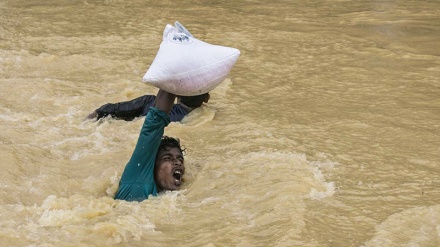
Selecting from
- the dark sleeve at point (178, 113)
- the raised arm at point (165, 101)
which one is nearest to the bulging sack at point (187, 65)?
the raised arm at point (165, 101)

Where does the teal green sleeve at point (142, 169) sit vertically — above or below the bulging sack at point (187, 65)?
below

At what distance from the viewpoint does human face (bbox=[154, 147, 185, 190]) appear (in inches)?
194

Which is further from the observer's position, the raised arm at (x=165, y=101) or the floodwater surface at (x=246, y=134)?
the raised arm at (x=165, y=101)

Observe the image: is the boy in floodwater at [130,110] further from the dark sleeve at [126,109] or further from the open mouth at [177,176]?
the open mouth at [177,176]

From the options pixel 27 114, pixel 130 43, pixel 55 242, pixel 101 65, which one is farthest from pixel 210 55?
pixel 130 43

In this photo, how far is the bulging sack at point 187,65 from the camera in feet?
14.7

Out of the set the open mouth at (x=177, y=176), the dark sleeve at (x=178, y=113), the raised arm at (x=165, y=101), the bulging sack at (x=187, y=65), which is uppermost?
the bulging sack at (x=187, y=65)

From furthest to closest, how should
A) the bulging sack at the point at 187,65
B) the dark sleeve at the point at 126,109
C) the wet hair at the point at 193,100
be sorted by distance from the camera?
the wet hair at the point at 193,100 → the dark sleeve at the point at 126,109 → the bulging sack at the point at 187,65

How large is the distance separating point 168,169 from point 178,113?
1.76 m

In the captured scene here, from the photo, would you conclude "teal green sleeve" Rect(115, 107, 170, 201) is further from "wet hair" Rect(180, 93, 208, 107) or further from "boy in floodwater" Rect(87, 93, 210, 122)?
"wet hair" Rect(180, 93, 208, 107)

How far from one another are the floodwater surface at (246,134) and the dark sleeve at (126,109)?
0.11 metres

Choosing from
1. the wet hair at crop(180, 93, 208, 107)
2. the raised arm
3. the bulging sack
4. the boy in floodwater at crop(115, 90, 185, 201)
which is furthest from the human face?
the wet hair at crop(180, 93, 208, 107)

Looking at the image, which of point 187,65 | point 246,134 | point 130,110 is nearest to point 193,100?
point 130,110

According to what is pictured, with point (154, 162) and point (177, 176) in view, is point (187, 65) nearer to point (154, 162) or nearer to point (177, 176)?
point (154, 162)
